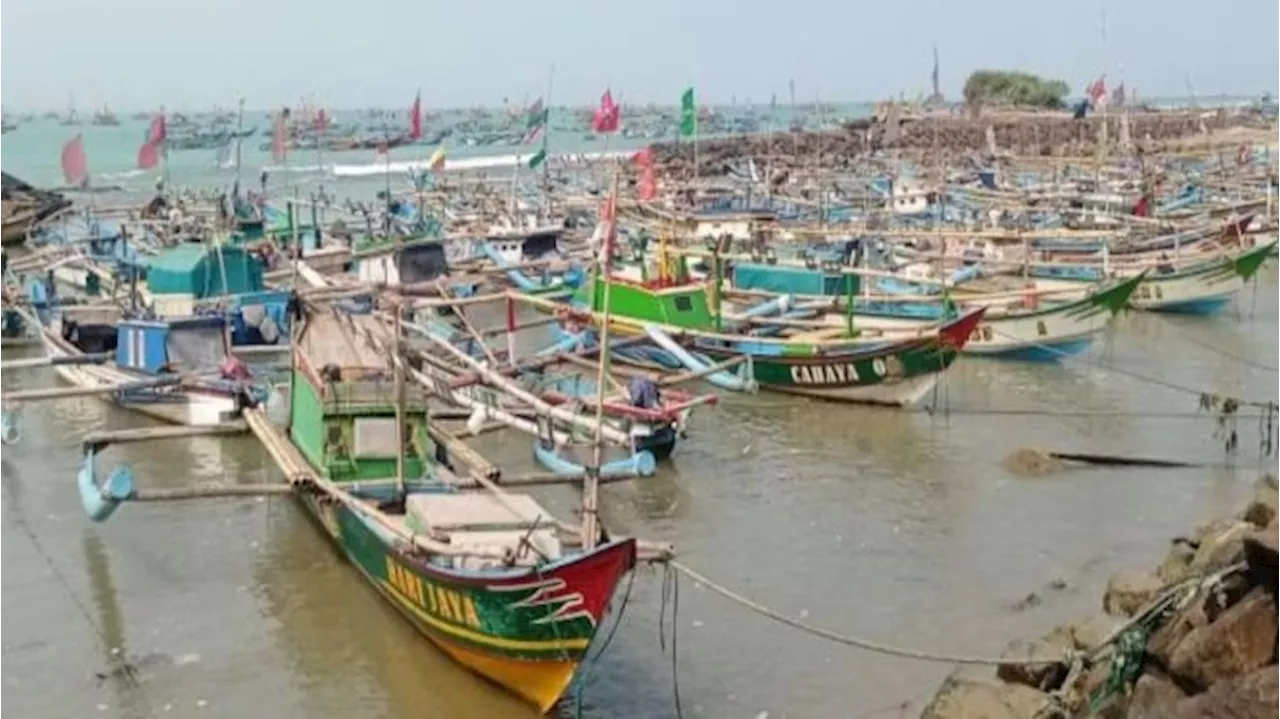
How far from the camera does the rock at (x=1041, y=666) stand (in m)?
11.1

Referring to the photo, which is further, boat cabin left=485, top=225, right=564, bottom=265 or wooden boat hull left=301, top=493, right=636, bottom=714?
boat cabin left=485, top=225, right=564, bottom=265

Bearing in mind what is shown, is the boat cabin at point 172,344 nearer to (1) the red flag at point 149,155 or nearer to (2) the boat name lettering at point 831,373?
(1) the red flag at point 149,155

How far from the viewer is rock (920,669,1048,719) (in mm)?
10492

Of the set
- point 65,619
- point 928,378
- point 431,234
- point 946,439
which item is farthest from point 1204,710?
point 431,234

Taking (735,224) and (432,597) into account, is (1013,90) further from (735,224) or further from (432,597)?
(432,597)

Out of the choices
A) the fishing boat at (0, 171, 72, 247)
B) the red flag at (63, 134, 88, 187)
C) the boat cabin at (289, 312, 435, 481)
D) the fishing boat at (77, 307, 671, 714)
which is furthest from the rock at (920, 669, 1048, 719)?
the fishing boat at (0, 171, 72, 247)

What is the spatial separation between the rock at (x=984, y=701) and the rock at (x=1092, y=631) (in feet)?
2.01

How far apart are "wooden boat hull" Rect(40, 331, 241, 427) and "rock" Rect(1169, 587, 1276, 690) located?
14440 millimetres

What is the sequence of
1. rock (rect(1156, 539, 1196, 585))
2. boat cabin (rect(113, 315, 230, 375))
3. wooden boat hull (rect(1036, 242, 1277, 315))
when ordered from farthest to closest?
1. wooden boat hull (rect(1036, 242, 1277, 315))
2. boat cabin (rect(113, 315, 230, 375))
3. rock (rect(1156, 539, 1196, 585))

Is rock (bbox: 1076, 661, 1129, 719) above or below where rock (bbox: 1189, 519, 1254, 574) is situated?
below

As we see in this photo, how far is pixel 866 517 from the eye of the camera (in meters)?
18.5

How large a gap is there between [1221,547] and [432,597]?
621 cm

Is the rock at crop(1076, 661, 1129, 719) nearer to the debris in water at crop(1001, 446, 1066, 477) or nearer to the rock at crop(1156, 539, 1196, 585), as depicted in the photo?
the rock at crop(1156, 539, 1196, 585)

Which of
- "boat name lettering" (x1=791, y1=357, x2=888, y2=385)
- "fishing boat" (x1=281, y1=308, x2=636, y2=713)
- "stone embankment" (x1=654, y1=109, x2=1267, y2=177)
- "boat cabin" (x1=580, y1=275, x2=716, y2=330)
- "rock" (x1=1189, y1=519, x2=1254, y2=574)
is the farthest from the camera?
"stone embankment" (x1=654, y1=109, x2=1267, y2=177)
